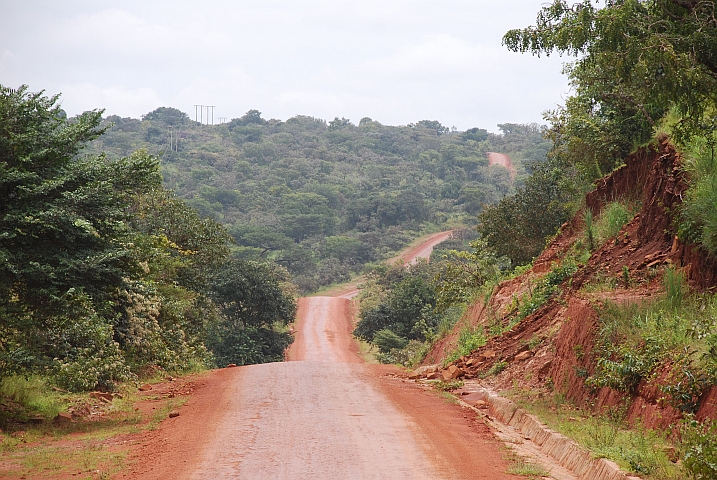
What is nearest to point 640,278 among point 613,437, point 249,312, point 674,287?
point 674,287

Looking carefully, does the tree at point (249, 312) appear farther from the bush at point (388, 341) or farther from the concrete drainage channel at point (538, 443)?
the concrete drainage channel at point (538, 443)

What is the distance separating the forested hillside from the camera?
73.1 metres

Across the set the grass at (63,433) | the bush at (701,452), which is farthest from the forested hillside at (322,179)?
the bush at (701,452)

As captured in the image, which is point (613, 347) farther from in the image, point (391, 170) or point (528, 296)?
point (391, 170)

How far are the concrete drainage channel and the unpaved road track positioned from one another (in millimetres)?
352

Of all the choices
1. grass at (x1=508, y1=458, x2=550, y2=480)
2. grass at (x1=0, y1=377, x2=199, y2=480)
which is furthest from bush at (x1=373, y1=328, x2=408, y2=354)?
grass at (x1=508, y1=458, x2=550, y2=480)

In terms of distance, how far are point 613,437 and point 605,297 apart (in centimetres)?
354

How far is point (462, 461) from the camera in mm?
8617

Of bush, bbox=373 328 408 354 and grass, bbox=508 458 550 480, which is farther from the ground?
grass, bbox=508 458 550 480

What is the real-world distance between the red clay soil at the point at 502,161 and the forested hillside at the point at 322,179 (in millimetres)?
1194

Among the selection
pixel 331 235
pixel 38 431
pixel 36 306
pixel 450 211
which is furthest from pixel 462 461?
pixel 450 211

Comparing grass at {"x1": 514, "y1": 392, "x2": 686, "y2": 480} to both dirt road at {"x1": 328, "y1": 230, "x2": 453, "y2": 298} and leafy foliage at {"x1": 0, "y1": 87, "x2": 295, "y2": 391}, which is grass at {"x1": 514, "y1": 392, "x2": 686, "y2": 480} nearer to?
leafy foliage at {"x1": 0, "y1": 87, "x2": 295, "y2": 391}

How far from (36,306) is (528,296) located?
10536mm

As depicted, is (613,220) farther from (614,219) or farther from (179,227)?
(179,227)
